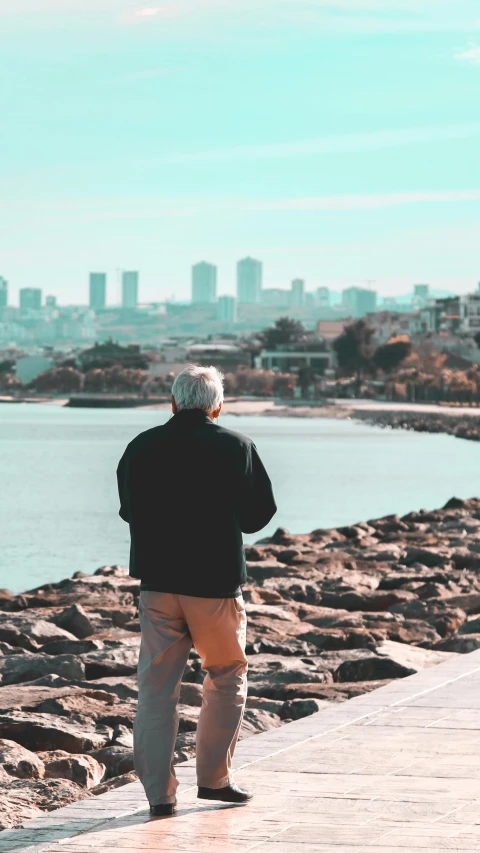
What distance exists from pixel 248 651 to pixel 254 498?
21.3 feet

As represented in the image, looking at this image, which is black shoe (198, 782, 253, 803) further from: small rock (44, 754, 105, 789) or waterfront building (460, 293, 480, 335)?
waterfront building (460, 293, 480, 335)

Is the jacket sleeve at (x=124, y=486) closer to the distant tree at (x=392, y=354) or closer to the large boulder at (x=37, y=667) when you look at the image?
the large boulder at (x=37, y=667)

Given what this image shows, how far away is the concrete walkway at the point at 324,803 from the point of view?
4.55 meters

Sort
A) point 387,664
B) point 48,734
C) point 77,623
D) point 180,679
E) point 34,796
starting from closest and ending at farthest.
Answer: point 180,679, point 34,796, point 48,734, point 387,664, point 77,623

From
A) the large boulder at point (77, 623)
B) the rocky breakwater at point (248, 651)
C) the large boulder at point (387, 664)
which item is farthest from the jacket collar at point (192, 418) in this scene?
the large boulder at point (77, 623)

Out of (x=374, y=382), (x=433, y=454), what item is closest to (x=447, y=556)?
(x=433, y=454)

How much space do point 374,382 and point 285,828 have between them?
17296 centimetres

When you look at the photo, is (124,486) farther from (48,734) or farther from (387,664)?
(387,664)

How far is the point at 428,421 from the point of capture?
12925 cm

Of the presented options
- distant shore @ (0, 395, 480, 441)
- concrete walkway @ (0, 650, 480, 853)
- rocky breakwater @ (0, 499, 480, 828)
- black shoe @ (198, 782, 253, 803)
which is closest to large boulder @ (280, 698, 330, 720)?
rocky breakwater @ (0, 499, 480, 828)

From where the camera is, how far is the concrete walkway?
455 cm

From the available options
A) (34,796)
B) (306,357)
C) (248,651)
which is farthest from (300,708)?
(306,357)

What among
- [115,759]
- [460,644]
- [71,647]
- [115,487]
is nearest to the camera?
[115,759]

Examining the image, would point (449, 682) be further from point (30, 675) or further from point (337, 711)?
point (30, 675)
